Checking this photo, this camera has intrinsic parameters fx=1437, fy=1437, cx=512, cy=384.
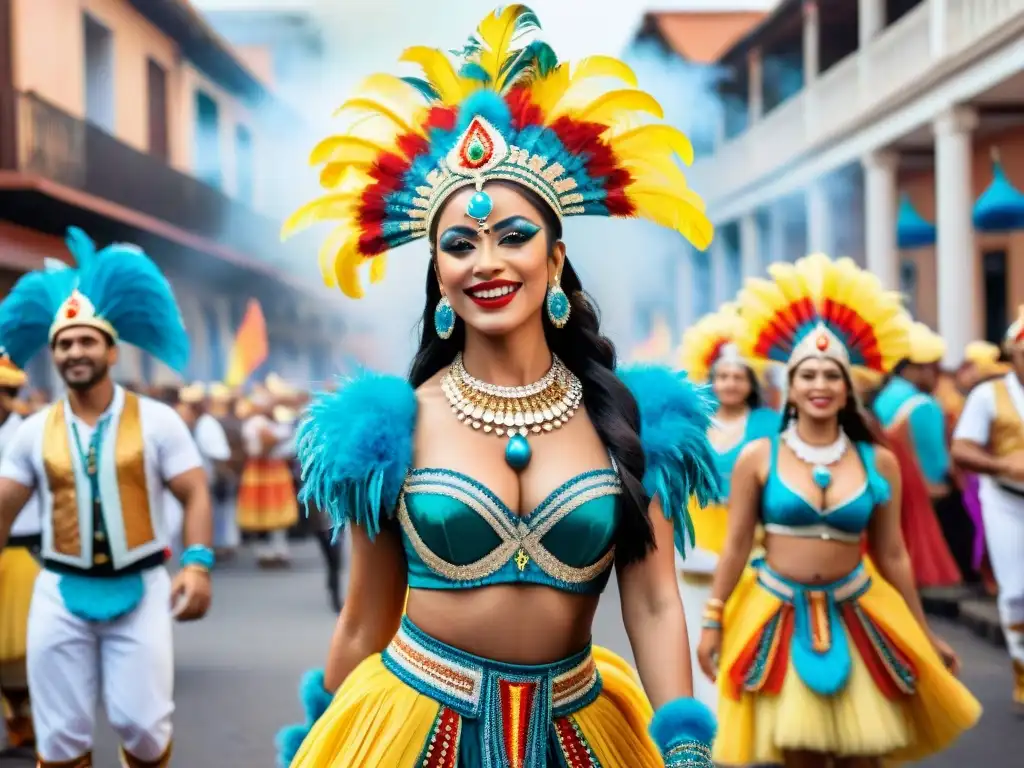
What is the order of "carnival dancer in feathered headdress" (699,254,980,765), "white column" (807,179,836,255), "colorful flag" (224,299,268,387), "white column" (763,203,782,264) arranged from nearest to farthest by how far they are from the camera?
"carnival dancer in feathered headdress" (699,254,980,765) < "colorful flag" (224,299,268,387) < "white column" (807,179,836,255) < "white column" (763,203,782,264)

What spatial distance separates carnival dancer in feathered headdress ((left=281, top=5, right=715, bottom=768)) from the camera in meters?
3.14

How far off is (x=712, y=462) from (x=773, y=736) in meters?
2.61

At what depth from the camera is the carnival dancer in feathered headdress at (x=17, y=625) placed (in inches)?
286

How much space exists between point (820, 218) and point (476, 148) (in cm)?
2174

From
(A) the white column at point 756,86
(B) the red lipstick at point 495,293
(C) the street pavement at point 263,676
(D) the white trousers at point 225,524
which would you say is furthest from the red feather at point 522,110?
(A) the white column at point 756,86

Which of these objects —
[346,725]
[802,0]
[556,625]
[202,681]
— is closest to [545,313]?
[556,625]

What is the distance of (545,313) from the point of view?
11.3 ft

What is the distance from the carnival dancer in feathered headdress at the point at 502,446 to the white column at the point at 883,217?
17.6m

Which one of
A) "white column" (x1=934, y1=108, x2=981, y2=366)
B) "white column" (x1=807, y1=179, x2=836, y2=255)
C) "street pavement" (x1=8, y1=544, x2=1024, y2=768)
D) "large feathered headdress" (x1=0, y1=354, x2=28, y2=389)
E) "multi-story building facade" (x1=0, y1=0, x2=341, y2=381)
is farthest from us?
"white column" (x1=807, y1=179, x2=836, y2=255)

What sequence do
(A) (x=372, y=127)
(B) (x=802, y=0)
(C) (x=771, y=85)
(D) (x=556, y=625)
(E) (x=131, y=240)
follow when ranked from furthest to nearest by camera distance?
(C) (x=771, y=85)
(B) (x=802, y=0)
(E) (x=131, y=240)
(A) (x=372, y=127)
(D) (x=556, y=625)

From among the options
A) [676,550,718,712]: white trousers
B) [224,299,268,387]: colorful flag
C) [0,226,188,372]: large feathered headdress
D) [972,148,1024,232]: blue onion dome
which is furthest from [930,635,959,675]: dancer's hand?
[224,299,268,387]: colorful flag

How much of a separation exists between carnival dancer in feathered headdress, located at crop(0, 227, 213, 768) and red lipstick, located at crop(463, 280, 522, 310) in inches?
108

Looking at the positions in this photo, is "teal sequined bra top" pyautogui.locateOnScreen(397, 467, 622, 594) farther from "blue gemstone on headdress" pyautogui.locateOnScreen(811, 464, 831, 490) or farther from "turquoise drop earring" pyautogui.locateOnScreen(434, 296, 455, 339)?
"blue gemstone on headdress" pyautogui.locateOnScreen(811, 464, 831, 490)

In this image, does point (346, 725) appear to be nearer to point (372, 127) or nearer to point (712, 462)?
point (712, 462)
